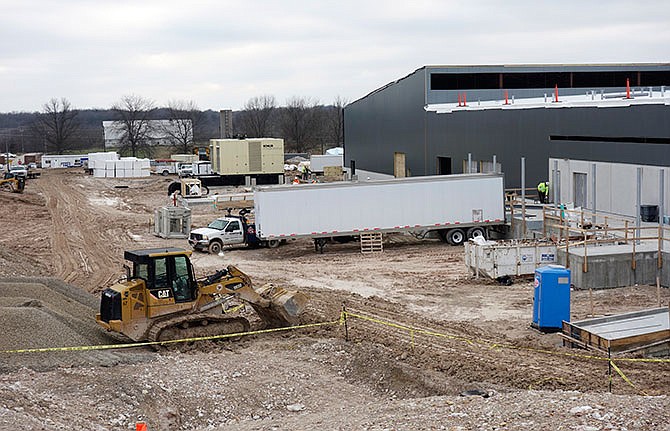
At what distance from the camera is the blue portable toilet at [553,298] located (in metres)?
19.0

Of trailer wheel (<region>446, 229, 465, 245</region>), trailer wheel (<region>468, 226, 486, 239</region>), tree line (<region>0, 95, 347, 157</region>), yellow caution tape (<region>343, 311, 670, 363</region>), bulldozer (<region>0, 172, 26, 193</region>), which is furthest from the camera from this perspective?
tree line (<region>0, 95, 347, 157</region>)

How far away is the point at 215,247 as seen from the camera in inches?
1362

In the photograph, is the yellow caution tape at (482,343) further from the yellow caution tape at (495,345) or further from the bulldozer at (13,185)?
the bulldozer at (13,185)

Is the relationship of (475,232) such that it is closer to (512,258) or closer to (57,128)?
(512,258)

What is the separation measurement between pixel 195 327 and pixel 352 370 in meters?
3.82

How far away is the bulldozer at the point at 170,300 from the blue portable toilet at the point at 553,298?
578 cm

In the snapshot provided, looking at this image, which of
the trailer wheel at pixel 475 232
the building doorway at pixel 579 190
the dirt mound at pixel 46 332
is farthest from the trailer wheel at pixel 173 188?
the dirt mound at pixel 46 332

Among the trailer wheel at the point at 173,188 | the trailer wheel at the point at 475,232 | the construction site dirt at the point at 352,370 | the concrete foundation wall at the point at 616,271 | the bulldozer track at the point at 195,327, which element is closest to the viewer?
the construction site dirt at the point at 352,370

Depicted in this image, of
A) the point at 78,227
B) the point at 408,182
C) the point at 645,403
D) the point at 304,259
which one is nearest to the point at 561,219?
the point at 408,182

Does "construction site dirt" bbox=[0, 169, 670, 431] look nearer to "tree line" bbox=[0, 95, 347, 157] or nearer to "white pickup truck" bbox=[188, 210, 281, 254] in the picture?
"white pickup truck" bbox=[188, 210, 281, 254]

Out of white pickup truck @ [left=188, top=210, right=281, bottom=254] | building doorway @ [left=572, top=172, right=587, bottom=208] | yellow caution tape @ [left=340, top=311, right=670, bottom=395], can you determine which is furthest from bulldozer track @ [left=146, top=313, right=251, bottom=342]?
building doorway @ [left=572, top=172, right=587, bottom=208]

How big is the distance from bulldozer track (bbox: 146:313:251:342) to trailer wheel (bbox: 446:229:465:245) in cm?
1830

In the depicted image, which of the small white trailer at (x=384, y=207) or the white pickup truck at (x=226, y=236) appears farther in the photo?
the white pickup truck at (x=226, y=236)

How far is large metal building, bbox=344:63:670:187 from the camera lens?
32.3 metres
